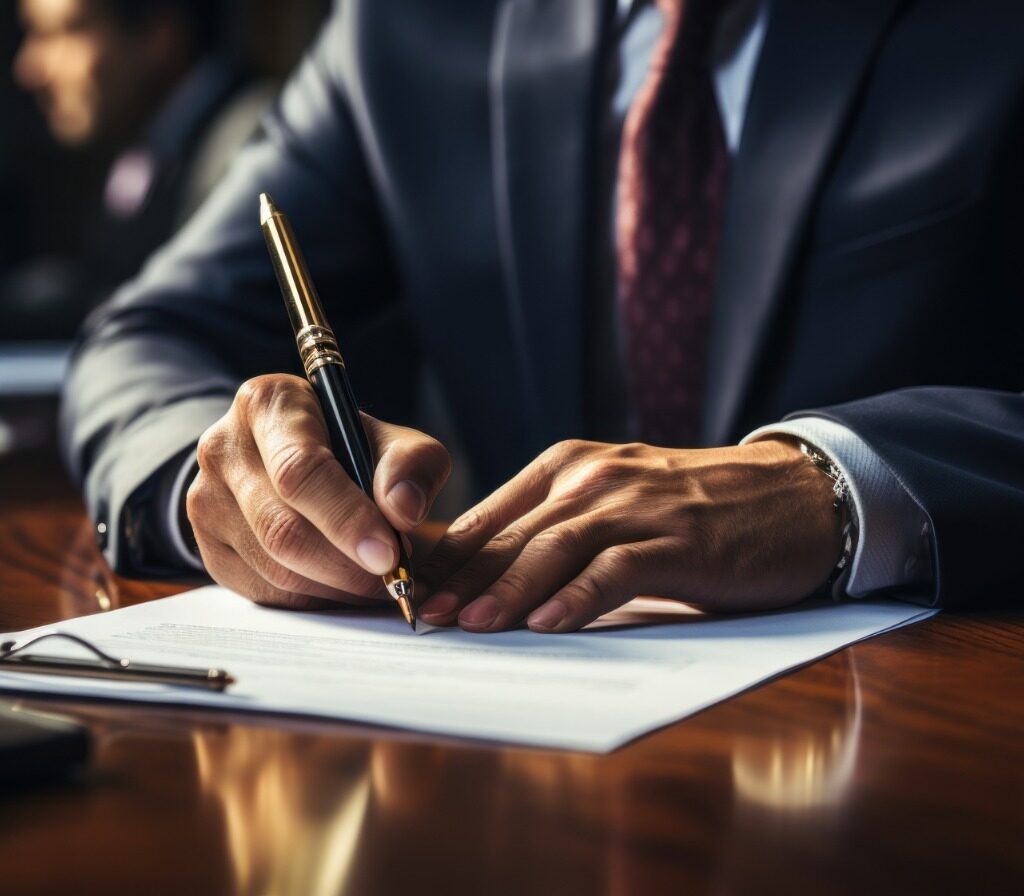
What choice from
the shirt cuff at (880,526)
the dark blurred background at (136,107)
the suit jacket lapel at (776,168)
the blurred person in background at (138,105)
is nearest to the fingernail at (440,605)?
the shirt cuff at (880,526)

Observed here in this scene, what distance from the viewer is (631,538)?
0.61 meters

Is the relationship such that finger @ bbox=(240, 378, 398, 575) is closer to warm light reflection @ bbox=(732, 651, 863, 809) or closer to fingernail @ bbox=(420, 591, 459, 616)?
fingernail @ bbox=(420, 591, 459, 616)

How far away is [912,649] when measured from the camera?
1.82 ft

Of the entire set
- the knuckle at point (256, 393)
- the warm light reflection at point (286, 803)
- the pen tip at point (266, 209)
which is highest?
the pen tip at point (266, 209)

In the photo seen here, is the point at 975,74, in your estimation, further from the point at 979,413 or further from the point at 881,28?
the point at 979,413

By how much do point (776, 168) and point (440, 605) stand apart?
548mm

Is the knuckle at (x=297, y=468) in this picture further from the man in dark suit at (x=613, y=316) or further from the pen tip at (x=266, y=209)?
the pen tip at (x=266, y=209)

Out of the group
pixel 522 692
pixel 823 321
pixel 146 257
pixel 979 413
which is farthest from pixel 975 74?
pixel 146 257

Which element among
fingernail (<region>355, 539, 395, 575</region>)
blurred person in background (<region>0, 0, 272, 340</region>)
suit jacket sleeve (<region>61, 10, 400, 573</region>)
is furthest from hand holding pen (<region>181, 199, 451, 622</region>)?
blurred person in background (<region>0, 0, 272, 340</region>)

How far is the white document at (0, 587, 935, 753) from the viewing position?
43 cm

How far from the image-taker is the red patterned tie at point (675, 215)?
1.02 m

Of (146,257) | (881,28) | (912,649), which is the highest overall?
(881,28)

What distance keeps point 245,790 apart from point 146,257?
3105 mm

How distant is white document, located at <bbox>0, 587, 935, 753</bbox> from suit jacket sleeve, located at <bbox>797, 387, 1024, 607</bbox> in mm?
33
